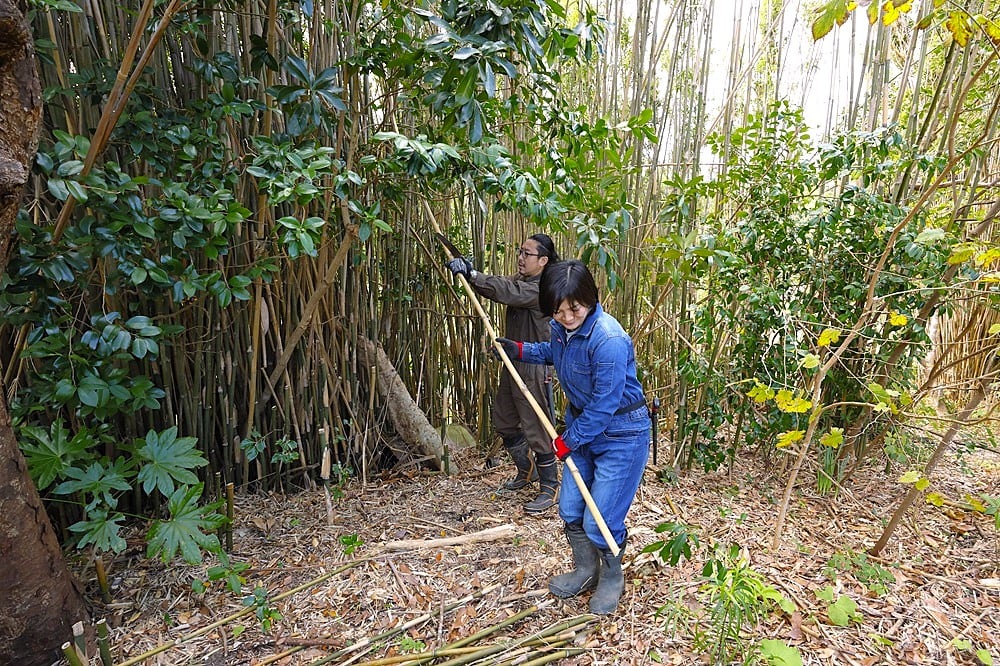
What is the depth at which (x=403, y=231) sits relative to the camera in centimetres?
257

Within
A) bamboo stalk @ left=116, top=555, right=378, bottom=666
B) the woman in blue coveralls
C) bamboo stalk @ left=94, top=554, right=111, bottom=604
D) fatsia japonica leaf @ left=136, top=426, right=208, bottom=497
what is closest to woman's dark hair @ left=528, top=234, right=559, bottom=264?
the woman in blue coveralls

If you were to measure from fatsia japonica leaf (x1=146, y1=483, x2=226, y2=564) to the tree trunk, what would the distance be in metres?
0.23

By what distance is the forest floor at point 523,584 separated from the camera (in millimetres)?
1687

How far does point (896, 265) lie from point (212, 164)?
2429 millimetres

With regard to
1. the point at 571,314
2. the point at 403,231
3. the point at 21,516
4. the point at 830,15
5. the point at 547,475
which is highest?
the point at 830,15

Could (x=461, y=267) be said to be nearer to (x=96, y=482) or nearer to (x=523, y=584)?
(x=523, y=584)

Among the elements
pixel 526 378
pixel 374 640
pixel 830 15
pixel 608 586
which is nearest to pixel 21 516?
pixel 374 640

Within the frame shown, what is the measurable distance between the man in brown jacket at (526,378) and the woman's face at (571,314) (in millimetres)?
628

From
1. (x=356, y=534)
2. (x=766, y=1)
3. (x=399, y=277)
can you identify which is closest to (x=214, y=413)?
(x=356, y=534)

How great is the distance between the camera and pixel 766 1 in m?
4.06

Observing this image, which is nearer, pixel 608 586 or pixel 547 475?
pixel 608 586

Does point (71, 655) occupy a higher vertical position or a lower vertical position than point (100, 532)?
lower

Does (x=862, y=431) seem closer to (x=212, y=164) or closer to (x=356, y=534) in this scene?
(x=356, y=534)

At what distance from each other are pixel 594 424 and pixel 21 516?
4.75ft
